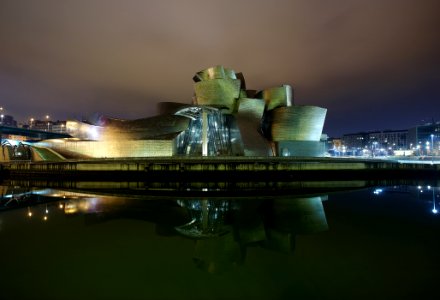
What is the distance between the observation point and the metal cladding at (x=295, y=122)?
3016 cm

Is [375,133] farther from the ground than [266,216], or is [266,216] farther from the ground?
[375,133]

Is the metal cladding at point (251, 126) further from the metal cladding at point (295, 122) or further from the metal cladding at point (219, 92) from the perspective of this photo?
the metal cladding at point (295, 122)

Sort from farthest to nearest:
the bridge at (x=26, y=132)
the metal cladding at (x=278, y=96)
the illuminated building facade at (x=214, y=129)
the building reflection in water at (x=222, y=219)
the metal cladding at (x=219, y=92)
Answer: the bridge at (x=26, y=132), the metal cladding at (x=278, y=96), the metal cladding at (x=219, y=92), the illuminated building facade at (x=214, y=129), the building reflection in water at (x=222, y=219)

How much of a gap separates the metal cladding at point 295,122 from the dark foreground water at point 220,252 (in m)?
20.7

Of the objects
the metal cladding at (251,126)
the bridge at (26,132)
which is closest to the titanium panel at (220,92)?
the metal cladding at (251,126)

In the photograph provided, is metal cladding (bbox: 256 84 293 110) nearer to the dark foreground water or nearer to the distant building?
the dark foreground water

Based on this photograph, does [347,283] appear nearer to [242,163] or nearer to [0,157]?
[242,163]

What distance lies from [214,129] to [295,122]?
29.3 ft

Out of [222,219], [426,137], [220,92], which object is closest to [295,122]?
[220,92]

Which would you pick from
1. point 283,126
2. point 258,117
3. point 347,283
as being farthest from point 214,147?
point 347,283

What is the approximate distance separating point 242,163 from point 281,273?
1623 cm

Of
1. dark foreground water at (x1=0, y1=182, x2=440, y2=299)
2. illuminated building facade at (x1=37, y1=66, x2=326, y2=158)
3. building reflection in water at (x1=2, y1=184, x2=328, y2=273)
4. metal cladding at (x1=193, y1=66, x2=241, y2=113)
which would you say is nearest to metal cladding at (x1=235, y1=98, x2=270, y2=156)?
illuminated building facade at (x1=37, y1=66, x2=326, y2=158)

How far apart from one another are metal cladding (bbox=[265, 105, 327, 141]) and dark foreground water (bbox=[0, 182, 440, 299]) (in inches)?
814

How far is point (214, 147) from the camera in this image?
96.1 feet
